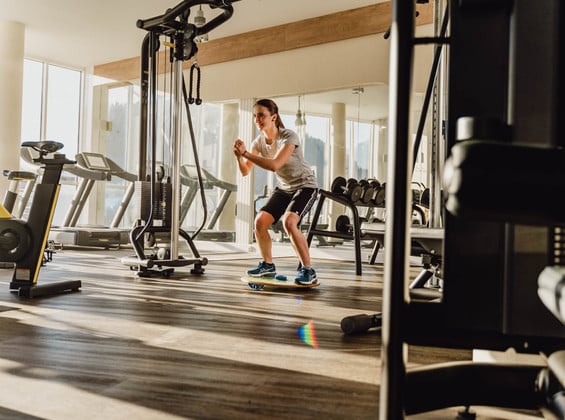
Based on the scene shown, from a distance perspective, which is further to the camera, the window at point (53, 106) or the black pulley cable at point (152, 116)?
the window at point (53, 106)

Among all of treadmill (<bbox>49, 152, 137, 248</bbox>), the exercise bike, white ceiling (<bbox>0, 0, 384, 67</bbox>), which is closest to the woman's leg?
the exercise bike

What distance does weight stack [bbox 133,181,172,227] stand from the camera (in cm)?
450

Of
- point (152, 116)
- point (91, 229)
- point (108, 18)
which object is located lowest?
point (91, 229)

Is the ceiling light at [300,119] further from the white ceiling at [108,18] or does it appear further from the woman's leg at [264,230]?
the woman's leg at [264,230]

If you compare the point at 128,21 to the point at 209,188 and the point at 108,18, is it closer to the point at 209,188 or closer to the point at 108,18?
the point at 108,18

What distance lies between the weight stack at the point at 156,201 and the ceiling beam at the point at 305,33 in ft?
10.8

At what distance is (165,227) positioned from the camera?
15.0 feet

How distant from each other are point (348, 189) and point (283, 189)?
4.76 feet

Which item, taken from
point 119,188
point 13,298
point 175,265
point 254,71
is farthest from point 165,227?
point 119,188

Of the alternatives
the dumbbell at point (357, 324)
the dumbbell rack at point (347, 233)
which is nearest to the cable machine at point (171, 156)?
the dumbbell rack at point (347, 233)

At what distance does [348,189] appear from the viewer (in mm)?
5230

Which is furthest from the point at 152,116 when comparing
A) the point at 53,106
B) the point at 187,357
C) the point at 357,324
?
the point at 53,106

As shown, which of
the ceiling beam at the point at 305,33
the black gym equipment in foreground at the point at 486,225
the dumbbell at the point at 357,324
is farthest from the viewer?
the ceiling beam at the point at 305,33

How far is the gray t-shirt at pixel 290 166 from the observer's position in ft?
12.4
